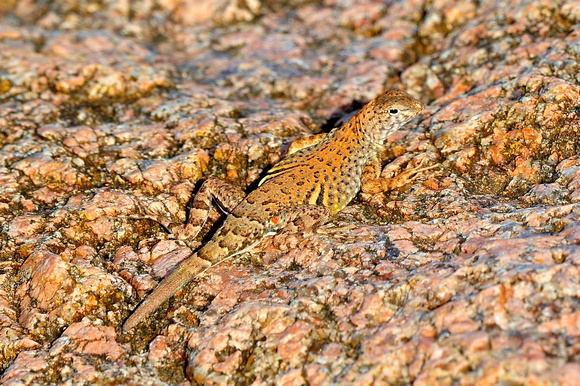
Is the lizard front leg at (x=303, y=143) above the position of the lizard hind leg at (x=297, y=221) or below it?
above

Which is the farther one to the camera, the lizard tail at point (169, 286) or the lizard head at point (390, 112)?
the lizard head at point (390, 112)

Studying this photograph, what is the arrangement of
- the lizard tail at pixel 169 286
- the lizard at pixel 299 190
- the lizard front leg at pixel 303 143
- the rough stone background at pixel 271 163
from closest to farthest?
the rough stone background at pixel 271 163 < the lizard tail at pixel 169 286 < the lizard at pixel 299 190 < the lizard front leg at pixel 303 143

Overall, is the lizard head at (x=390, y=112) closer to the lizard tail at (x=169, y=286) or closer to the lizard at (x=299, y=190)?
the lizard at (x=299, y=190)

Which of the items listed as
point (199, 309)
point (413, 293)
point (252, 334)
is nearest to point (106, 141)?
Answer: point (199, 309)

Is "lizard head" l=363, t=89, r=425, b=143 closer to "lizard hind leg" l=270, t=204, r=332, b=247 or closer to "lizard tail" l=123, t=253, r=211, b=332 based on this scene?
"lizard hind leg" l=270, t=204, r=332, b=247

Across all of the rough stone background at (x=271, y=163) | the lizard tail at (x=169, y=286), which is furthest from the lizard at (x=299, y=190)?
the rough stone background at (x=271, y=163)

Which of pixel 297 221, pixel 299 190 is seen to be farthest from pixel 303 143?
pixel 297 221

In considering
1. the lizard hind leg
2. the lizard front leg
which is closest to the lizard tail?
the lizard hind leg
